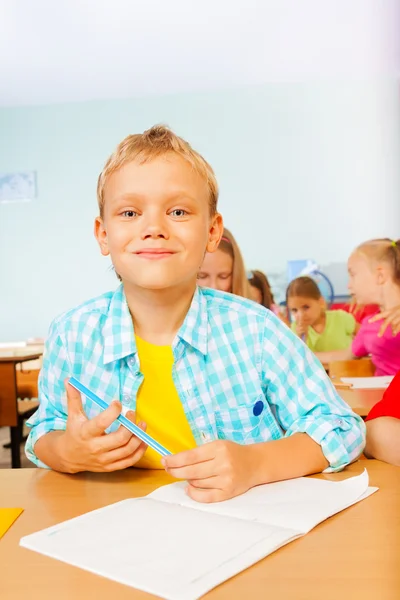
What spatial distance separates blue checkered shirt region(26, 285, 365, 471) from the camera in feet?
2.34

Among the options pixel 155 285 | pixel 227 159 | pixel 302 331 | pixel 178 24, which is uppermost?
pixel 178 24

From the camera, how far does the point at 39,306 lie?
14.6ft

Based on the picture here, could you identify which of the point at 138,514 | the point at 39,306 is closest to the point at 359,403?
the point at 138,514

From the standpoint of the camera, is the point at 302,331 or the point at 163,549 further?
the point at 302,331

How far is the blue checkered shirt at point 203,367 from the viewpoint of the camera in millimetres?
712

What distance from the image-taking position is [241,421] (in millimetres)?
737

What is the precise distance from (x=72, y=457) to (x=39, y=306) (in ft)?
13.1

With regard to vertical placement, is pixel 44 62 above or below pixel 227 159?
above

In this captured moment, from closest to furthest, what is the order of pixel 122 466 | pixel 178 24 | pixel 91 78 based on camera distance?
pixel 122 466 → pixel 178 24 → pixel 91 78

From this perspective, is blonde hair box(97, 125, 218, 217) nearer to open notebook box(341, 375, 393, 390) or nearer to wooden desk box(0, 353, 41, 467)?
open notebook box(341, 375, 393, 390)

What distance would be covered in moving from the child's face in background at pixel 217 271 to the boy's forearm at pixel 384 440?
1227 mm

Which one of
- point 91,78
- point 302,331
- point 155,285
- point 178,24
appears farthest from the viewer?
point 91,78

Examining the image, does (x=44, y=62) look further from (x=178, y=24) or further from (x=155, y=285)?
(x=155, y=285)

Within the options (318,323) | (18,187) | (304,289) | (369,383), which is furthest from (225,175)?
(369,383)
